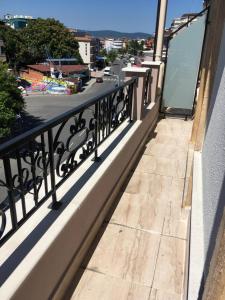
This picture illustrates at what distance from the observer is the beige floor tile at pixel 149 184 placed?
3.05m

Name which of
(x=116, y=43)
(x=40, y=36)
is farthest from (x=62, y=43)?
(x=116, y=43)

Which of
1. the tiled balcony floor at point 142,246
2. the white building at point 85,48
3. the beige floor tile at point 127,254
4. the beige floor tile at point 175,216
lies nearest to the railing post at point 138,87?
the tiled balcony floor at point 142,246

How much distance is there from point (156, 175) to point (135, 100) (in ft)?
3.60

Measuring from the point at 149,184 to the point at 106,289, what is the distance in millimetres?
1501

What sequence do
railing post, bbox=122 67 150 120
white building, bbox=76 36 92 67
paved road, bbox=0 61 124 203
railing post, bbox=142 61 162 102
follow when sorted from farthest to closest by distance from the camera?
white building, bbox=76 36 92 67 < paved road, bbox=0 61 124 203 < railing post, bbox=142 61 162 102 < railing post, bbox=122 67 150 120

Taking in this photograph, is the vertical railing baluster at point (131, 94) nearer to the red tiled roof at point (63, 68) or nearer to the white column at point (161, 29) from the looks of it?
the white column at point (161, 29)

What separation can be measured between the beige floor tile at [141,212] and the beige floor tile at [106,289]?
62 centimetres

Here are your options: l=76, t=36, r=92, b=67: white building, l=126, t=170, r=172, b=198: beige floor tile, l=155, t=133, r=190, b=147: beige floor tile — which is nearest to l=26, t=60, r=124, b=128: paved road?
l=155, t=133, r=190, b=147: beige floor tile

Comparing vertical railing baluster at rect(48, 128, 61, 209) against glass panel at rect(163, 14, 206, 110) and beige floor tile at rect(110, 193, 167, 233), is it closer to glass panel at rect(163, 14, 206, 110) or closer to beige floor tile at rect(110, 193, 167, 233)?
beige floor tile at rect(110, 193, 167, 233)

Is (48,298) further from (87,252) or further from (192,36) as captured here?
(192,36)

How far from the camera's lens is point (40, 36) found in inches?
1965

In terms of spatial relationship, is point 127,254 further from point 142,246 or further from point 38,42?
point 38,42

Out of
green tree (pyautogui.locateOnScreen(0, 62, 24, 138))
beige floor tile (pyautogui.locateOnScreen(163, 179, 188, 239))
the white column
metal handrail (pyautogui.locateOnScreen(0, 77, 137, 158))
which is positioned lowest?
green tree (pyautogui.locateOnScreen(0, 62, 24, 138))

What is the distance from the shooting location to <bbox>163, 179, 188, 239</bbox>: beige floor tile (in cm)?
248
